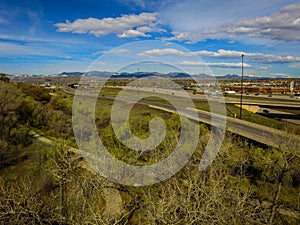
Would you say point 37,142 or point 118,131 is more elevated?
point 118,131

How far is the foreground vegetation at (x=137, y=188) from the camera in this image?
6859 mm

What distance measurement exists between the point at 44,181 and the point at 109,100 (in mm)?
21877

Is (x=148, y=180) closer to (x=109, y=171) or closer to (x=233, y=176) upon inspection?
(x=109, y=171)

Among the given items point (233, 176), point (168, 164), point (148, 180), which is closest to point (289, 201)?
point (233, 176)

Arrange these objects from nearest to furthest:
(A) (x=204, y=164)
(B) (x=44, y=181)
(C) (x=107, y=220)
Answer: (C) (x=107, y=220)
(A) (x=204, y=164)
(B) (x=44, y=181)

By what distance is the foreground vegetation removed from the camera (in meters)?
6.86

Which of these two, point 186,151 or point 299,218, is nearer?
point 299,218

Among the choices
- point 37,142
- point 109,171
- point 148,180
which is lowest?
point 37,142

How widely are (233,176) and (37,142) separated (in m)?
23.0

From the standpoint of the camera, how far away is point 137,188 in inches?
521

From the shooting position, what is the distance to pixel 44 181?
51.1 ft

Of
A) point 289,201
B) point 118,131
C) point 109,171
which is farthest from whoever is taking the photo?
point 118,131

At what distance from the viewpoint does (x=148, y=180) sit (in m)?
12.0

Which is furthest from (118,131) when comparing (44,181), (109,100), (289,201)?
(109,100)
